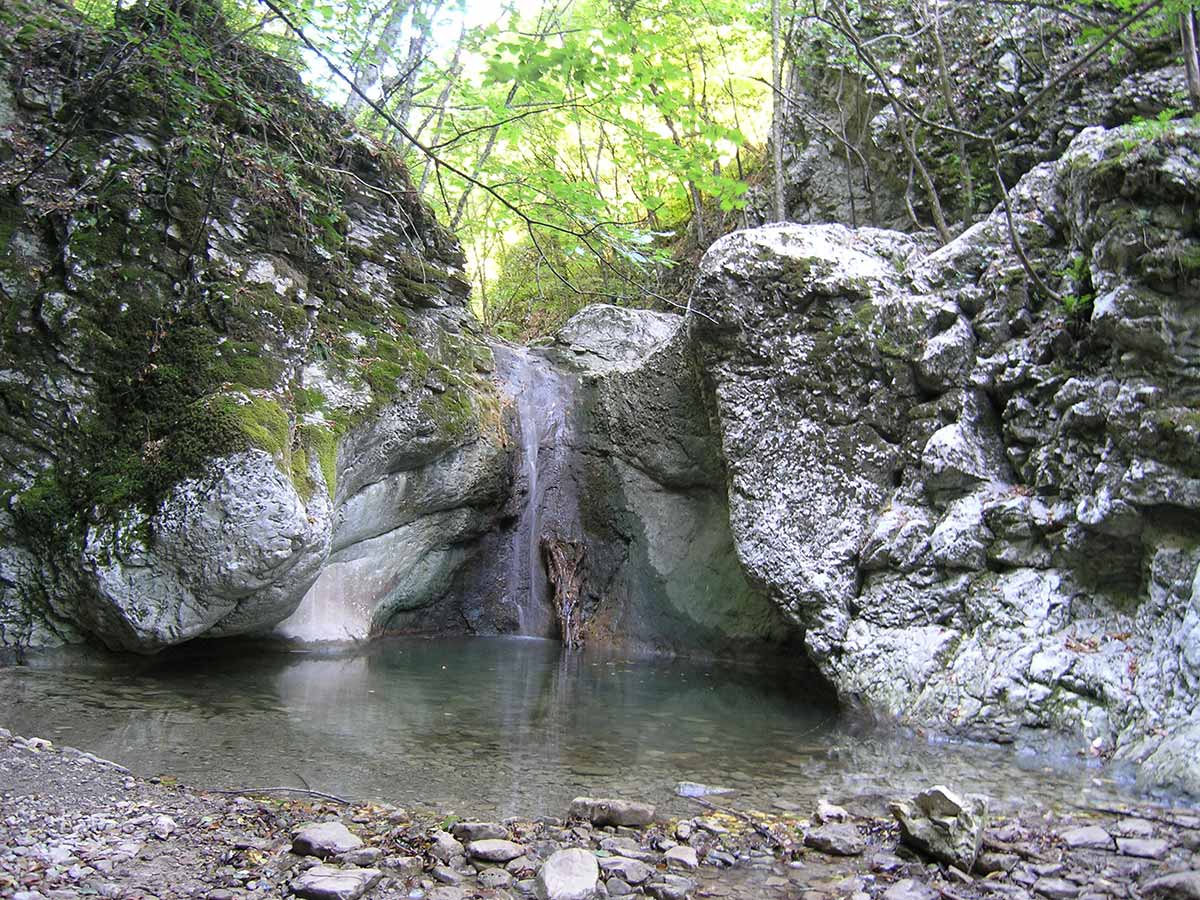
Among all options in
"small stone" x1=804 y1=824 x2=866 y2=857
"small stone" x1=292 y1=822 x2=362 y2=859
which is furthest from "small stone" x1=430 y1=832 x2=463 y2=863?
"small stone" x1=804 y1=824 x2=866 y2=857

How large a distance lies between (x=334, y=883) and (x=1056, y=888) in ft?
9.09

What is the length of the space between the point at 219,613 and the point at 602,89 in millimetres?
5875

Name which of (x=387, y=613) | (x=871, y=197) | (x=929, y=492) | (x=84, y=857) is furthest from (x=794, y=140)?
(x=84, y=857)

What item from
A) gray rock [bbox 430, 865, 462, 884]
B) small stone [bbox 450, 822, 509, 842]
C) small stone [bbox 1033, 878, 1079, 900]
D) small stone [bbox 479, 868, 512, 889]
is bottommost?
gray rock [bbox 430, 865, 462, 884]

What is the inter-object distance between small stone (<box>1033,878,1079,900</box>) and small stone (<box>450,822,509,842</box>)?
2.22 meters

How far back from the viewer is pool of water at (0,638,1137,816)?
4.82m

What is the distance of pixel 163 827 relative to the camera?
359 cm

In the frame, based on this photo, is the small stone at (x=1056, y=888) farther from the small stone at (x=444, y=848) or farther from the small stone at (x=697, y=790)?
the small stone at (x=444, y=848)

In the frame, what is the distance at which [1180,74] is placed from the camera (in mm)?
8922

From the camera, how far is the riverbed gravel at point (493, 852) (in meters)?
3.10

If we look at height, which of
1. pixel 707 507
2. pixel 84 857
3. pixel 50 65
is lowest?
pixel 84 857

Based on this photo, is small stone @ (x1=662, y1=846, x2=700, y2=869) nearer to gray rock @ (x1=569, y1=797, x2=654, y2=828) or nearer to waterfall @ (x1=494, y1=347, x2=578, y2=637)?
gray rock @ (x1=569, y1=797, x2=654, y2=828)

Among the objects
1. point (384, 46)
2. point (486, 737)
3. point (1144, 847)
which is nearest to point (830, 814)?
point (1144, 847)

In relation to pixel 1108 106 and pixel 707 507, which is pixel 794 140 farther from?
pixel 707 507
